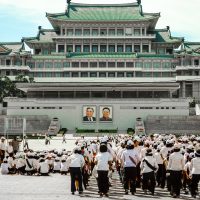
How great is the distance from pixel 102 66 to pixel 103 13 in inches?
481

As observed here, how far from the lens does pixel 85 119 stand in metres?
67.3

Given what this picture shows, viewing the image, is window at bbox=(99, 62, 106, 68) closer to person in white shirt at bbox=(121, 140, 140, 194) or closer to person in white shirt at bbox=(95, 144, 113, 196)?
person in white shirt at bbox=(121, 140, 140, 194)

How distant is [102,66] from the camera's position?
3268 inches

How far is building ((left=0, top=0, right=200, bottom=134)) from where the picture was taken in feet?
221

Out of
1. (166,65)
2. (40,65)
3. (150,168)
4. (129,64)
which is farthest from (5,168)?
(166,65)

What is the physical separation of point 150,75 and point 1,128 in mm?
30580

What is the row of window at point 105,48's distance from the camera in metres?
87.6

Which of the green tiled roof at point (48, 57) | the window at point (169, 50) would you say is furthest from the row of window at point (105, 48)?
the green tiled roof at point (48, 57)

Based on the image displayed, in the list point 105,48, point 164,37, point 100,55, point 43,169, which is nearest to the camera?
point 43,169

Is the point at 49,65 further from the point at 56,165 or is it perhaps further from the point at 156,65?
the point at 56,165

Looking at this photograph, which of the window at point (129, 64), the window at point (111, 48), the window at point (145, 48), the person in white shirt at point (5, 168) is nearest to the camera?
the person in white shirt at point (5, 168)

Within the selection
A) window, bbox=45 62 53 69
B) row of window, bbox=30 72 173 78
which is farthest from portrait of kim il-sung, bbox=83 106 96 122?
window, bbox=45 62 53 69

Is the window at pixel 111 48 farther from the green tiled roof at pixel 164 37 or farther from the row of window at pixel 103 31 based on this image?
the green tiled roof at pixel 164 37

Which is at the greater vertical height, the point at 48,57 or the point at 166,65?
the point at 48,57
